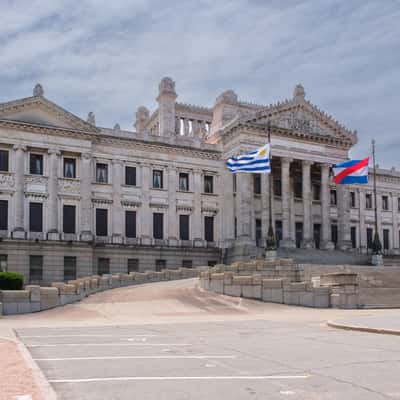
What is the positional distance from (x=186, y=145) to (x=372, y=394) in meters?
54.2

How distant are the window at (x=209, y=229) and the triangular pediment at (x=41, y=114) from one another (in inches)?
588

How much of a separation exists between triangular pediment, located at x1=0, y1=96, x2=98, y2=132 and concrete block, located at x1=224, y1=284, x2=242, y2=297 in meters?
25.4

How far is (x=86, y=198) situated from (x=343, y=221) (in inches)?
1086

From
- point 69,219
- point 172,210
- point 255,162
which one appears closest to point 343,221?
point 172,210

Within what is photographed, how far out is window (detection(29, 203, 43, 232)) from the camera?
177 feet

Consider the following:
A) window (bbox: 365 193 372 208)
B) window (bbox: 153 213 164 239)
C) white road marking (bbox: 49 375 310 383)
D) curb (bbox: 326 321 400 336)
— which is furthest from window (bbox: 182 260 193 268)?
white road marking (bbox: 49 375 310 383)

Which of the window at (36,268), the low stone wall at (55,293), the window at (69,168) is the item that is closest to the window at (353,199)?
the window at (69,168)

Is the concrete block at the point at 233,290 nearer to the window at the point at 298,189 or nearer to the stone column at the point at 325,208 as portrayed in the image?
the stone column at the point at 325,208

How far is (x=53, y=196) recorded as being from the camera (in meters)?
54.4

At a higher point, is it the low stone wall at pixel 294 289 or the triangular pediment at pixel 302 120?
the triangular pediment at pixel 302 120

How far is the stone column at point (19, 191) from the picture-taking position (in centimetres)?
5250

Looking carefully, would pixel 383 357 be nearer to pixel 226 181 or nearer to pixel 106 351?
pixel 106 351

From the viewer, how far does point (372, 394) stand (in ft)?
29.5

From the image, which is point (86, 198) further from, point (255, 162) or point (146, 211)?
point (255, 162)
